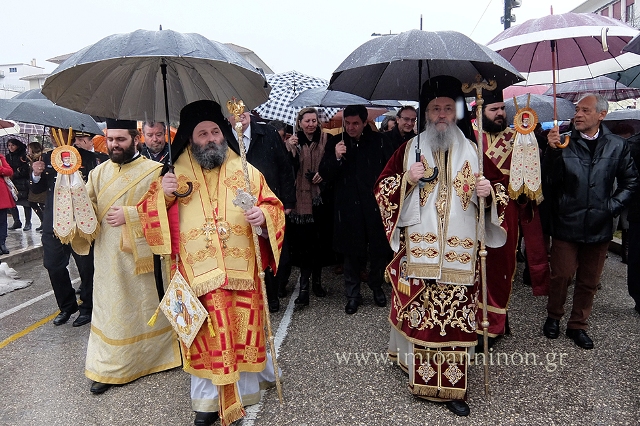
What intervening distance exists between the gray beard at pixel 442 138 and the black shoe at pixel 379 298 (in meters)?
2.32

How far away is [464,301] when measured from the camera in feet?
11.0

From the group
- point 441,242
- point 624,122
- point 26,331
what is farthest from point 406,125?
point 26,331

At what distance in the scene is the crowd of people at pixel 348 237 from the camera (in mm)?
3207

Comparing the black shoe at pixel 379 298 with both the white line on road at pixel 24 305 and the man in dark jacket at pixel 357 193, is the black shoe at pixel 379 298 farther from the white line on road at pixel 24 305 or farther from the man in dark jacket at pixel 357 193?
the white line on road at pixel 24 305

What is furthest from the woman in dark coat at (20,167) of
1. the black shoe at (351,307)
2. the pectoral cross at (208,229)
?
the pectoral cross at (208,229)

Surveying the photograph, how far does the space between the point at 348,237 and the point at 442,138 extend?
→ 2.12 meters

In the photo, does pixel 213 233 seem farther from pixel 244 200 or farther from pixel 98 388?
pixel 98 388

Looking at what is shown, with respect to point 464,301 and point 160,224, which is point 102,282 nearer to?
point 160,224

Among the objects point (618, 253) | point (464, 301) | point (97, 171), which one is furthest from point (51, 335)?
point (618, 253)

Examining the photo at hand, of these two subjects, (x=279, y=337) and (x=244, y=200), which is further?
(x=279, y=337)

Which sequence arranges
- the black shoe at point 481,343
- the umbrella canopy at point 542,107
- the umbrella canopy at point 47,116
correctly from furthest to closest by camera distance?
the umbrella canopy at point 542,107 → the umbrella canopy at point 47,116 → the black shoe at point 481,343

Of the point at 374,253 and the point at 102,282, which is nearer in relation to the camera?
the point at 102,282

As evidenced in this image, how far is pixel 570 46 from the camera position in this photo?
452cm

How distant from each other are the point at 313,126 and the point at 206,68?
2.58m
